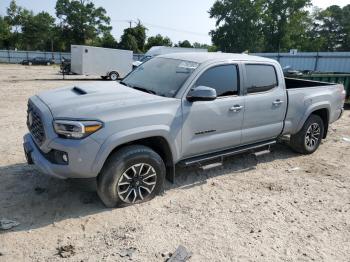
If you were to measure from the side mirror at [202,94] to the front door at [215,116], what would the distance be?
0.38 ft

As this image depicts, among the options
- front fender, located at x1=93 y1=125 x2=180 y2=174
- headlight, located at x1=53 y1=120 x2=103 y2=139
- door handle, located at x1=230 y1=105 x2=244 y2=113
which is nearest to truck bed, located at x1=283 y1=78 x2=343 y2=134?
door handle, located at x1=230 y1=105 x2=244 y2=113

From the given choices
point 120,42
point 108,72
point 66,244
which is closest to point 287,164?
point 66,244

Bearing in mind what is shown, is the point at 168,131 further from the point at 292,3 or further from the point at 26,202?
the point at 292,3

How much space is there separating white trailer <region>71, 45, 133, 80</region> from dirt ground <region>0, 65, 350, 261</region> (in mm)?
18166

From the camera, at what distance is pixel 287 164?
20.6 ft

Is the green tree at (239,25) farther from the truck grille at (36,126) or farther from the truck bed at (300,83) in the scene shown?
the truck grille at (36,126)

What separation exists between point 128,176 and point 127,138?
0.52 m

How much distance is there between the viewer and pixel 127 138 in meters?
4.04

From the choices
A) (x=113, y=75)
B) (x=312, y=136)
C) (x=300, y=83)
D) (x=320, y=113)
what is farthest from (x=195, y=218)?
(x=113, y=75)

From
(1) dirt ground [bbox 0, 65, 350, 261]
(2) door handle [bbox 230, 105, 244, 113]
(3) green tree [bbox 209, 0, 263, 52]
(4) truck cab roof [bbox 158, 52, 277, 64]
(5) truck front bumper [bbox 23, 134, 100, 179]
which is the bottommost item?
(1) dirt ground [bbox 0, 65, 350, 261]

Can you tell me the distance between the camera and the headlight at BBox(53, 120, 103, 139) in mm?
3787

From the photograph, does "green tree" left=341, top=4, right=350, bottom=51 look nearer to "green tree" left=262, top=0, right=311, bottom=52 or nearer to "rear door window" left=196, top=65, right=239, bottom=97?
"green tree" left=262, top=0, right=311, bottom=52

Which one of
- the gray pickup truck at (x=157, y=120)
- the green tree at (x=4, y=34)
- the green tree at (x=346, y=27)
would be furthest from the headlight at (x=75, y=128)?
the green tree at (x=346, y=27)

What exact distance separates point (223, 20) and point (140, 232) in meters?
61.9
